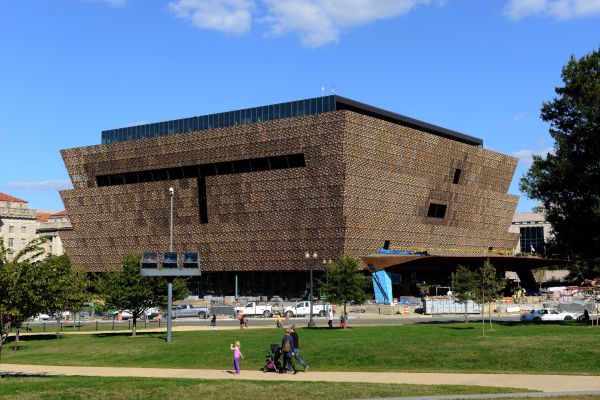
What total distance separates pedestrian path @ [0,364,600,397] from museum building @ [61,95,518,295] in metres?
64.2

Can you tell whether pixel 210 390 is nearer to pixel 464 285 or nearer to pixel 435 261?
pixel 464 285

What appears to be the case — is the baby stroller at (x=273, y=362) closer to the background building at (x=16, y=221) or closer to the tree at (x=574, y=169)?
the tree at (x=574, y=169)

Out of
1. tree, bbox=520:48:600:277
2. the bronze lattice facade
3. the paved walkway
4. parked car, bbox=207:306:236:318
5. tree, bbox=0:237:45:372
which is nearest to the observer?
the paved walkway

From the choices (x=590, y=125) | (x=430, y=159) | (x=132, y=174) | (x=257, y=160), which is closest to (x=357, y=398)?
(x=590, y=125)

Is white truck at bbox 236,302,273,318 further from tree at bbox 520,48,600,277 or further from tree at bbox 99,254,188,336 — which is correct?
tree at bbox 520,48,600,277

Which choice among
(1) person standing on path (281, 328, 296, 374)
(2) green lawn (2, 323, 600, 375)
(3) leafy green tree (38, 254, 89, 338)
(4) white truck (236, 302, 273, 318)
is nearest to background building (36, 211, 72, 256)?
(4) white truck (236, 302, 273, 318)

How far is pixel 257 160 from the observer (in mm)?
102250

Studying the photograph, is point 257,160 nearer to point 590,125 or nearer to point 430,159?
point 430,159

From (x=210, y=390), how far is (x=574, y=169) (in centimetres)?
3463

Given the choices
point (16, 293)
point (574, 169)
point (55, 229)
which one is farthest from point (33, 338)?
point (55, 229)

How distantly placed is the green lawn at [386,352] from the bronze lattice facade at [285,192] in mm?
53582

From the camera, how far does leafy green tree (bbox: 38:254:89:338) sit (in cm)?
3175

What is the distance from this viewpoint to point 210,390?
24.1 m

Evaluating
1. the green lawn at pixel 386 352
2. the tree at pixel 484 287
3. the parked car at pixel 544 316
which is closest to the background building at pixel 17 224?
the tree at pixel 484 287
